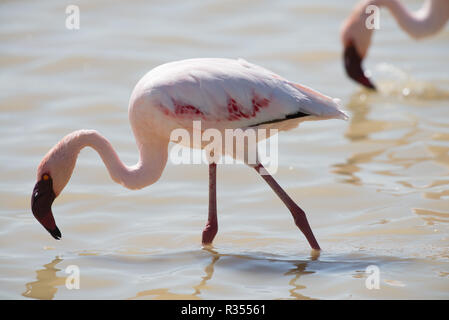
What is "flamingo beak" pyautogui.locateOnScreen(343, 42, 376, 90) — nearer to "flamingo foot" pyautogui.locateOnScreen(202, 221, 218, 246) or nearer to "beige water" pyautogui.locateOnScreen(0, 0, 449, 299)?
"beige water" pyautogui.locateOnScreen(0, 0, 449, 299)

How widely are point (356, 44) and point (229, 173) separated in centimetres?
383

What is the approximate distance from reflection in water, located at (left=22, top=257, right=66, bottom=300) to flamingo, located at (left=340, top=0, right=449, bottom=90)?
6.74m

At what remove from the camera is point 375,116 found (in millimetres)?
11234

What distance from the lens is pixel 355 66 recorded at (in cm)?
1201

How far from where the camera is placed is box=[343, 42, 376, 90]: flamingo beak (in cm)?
1198

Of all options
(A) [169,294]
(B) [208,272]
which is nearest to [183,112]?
(B) [208,272]

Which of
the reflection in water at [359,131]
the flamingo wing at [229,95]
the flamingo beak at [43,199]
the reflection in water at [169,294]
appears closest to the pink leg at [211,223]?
the flamingo wing at [229,95]

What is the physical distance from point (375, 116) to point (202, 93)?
5.24 m

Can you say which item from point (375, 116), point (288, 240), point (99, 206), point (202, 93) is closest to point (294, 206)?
point (288, 240)

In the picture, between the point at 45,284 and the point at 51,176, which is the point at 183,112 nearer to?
the point at 51,176

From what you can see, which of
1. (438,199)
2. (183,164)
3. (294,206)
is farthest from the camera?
(183,164)

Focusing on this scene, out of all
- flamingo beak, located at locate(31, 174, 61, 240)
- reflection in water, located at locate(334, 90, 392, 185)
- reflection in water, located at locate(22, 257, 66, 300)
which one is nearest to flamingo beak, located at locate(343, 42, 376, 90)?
reflection in water, located at locate(334, 90, 392, 185)
